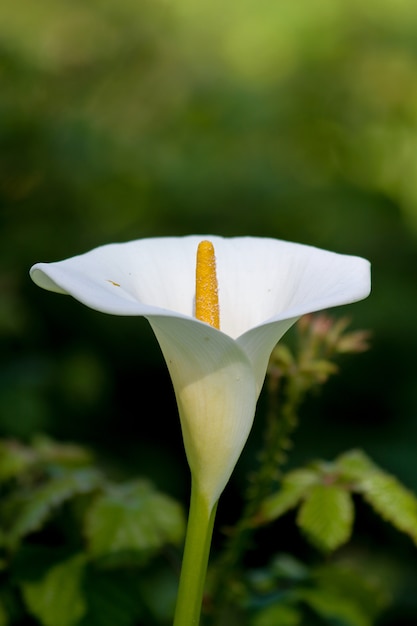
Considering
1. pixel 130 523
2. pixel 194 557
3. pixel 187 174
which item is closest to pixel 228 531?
pixel 130 523

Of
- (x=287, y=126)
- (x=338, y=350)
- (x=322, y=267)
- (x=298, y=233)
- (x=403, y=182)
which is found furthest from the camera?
(x=287, y=126)

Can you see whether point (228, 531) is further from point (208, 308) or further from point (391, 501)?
point (208, 308)

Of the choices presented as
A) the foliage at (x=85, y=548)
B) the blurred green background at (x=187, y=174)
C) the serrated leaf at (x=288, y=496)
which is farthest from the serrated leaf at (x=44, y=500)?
the blurred green background at (x=187, y=174)

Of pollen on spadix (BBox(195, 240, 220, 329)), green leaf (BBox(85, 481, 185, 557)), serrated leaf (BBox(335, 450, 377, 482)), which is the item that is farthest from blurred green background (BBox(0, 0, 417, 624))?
pollen on spadix (BBox(195, 240, 220, 329))

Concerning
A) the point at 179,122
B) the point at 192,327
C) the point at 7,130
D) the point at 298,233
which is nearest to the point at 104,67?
the point at 179,122

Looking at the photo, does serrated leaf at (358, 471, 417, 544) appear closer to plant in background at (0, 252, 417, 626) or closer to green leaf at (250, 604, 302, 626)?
plant in background at (0, 252, 417, 626)

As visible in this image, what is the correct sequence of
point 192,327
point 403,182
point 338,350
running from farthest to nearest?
point 403,182 → point 338,350 → point 192,327

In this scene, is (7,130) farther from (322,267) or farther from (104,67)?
(322,267)
